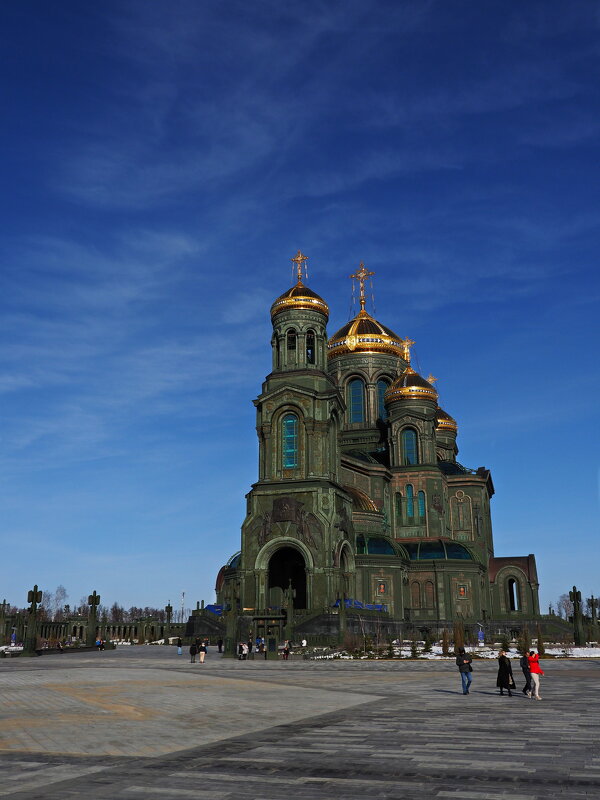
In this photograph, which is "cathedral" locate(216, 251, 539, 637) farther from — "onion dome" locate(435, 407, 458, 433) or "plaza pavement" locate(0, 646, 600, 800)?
"plaza pavement" locate(0, 646, 600, 800)

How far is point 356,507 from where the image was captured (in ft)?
241

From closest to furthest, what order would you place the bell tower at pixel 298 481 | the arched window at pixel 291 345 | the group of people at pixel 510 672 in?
the group of people at pixel 510 672, the bell tower at pixel 298 481, the arched window at pixel 291 345

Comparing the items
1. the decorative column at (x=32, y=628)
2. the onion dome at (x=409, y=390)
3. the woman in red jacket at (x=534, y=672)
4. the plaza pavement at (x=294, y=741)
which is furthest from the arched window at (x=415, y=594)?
the woman in red jacket at (x=534, y=672)

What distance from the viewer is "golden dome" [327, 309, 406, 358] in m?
90.6

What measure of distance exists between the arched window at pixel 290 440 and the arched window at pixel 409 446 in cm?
1807

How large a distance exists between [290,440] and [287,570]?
11820 millimetres

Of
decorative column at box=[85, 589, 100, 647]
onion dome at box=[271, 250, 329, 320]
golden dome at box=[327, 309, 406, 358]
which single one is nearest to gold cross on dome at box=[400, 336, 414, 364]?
golden dome at box=[327, 309, 406, 358]

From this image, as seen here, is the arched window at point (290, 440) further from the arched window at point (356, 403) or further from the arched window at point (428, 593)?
the arched window at point (356, 403)

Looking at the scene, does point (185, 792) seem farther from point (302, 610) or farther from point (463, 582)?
point (463, 582)

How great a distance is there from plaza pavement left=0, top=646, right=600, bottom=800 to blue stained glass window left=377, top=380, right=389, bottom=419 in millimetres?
61958

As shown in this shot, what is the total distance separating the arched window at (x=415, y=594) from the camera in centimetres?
7150

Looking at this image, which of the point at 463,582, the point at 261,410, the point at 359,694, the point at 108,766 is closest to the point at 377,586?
the point at 463,582

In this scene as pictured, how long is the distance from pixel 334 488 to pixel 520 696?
42670mm

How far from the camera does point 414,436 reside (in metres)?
81.3
